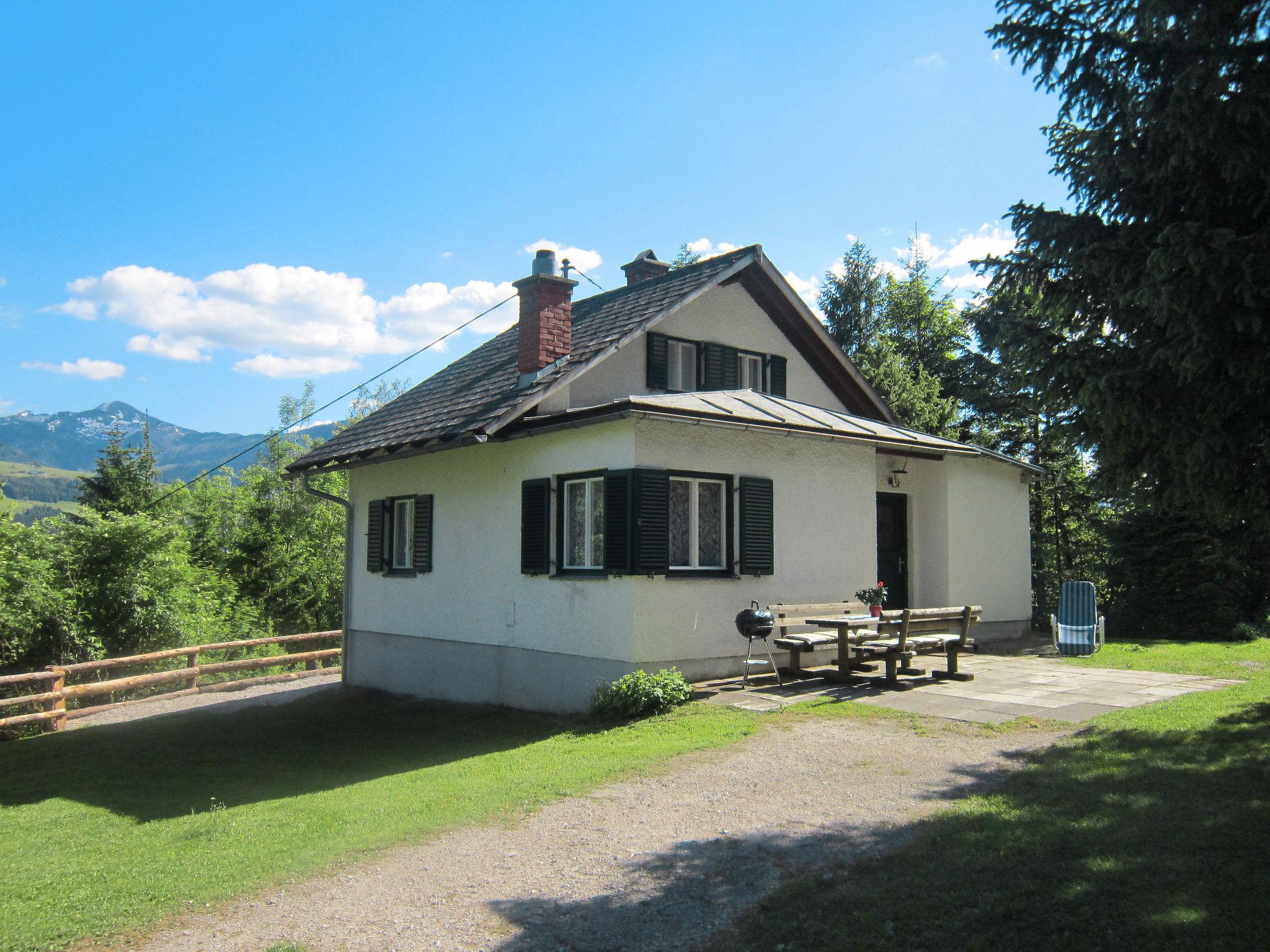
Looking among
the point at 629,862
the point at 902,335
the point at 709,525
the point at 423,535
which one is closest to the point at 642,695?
the point at 709,525

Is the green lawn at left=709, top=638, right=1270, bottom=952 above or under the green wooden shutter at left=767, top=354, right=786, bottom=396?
under

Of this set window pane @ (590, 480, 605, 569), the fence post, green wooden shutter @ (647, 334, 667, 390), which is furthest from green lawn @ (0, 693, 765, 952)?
green wooden shutter @ (647, 334, 667, 390)

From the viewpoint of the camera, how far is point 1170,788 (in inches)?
247

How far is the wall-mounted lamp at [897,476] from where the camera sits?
1542 cm

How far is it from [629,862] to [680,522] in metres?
6.14

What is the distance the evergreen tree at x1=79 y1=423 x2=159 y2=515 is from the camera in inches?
1272

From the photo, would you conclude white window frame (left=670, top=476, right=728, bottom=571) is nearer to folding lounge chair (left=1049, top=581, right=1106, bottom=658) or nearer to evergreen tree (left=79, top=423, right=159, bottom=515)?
folding lounge chair (left=1049, top=581, right=1106, bottom=658)

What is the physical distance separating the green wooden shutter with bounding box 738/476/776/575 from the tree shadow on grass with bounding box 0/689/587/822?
117 inches

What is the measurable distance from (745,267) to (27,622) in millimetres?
14330

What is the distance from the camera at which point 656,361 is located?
14.6m

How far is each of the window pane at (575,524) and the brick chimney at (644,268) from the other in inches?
282

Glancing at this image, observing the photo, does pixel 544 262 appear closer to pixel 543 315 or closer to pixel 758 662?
pixel 543 315

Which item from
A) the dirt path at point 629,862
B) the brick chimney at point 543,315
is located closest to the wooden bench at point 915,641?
the dirt path at point 629,862

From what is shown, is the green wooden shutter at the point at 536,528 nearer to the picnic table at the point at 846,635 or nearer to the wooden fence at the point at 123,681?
the picnic table at the point at 846,635
